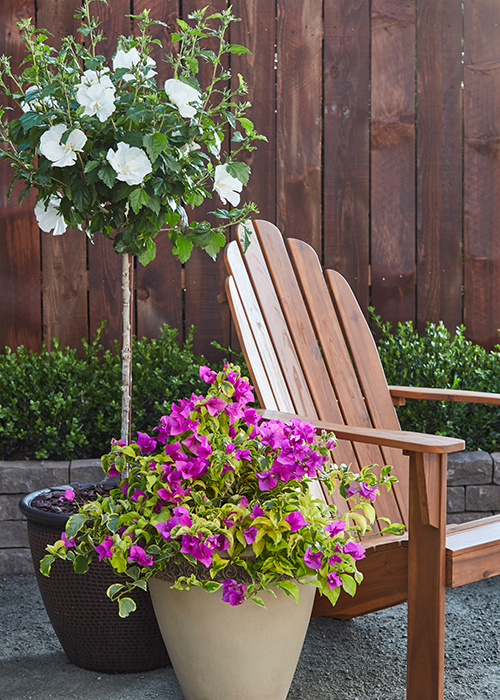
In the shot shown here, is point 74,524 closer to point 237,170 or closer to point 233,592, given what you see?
point 233,592

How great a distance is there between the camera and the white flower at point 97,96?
Result: 1359 mm

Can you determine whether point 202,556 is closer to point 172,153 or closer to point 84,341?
point 172,153

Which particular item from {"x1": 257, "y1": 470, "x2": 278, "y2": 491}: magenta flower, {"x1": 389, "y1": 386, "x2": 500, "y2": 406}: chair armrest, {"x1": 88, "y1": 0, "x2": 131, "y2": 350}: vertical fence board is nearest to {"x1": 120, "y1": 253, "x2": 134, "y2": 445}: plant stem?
{"x1": 257, "y1": 470, "x2": 278, "y2": 491}: magenta flower

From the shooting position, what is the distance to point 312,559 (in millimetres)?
1295

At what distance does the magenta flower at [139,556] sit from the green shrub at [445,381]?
1531mm

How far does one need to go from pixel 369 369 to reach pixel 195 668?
1.13 meters

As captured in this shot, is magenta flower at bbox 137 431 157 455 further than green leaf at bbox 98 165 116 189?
Yes

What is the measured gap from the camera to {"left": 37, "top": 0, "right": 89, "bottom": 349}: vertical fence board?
9.04 ft

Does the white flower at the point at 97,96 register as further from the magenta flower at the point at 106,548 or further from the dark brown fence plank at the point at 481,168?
the dark brown fence plank at the point at 481,168

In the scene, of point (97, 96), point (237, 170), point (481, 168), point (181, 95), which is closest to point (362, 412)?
point (237, 170)

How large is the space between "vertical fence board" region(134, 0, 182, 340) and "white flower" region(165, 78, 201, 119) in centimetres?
142

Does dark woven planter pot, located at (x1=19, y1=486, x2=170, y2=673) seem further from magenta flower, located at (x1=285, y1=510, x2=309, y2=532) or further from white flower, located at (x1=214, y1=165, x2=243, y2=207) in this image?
white flower, located at (x1=214, y1=165, x2=243, y2=207)

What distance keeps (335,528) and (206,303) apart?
1.65m

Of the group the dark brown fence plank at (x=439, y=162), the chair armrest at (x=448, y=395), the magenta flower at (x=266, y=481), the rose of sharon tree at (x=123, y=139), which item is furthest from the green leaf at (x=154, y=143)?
the dark brown fence plank at (x=439, y=162)
